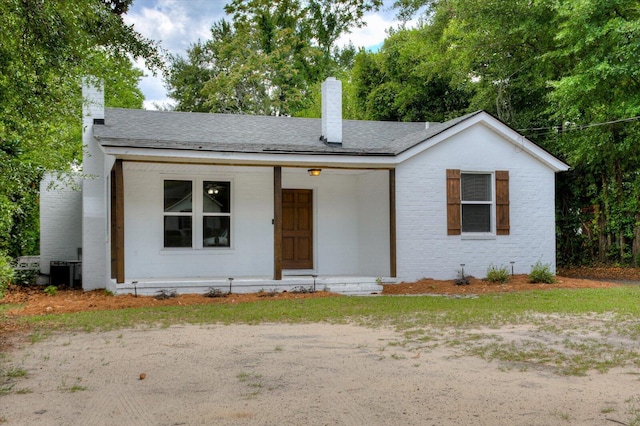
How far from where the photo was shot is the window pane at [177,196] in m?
12.8

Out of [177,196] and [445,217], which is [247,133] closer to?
[177,196]

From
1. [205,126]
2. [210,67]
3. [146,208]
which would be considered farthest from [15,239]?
[210,67]

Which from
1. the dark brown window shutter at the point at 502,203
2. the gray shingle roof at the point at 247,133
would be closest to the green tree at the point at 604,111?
the dark brown window shutter at the point at 502,203

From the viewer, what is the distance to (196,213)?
509 inches

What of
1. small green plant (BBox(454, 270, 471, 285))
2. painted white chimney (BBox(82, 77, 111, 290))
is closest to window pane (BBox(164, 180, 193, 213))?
painted white chimney (BBox(82, 77, 111, 290))

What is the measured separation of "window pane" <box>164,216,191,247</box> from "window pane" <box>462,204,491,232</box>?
248 inches

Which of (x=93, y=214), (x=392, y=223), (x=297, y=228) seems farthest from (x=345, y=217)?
(x=93, y=214)

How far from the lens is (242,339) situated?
6.79 metres

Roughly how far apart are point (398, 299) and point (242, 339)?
14.8 ft

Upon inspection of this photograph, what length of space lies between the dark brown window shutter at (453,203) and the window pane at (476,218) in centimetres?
36

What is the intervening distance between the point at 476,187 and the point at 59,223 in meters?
10.3

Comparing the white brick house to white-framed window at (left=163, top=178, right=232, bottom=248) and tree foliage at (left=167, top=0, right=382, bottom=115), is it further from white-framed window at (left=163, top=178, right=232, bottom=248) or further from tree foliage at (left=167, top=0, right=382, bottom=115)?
tree foliage at (left=167, top=0, right=382, bottom=115)

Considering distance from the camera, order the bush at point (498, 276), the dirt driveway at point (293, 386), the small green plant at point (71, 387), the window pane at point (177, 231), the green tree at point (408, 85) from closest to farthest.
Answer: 1. the dirt driveway at point (293, 386)
2. the small green plant at point (71, 387)
3. the bush at point (498, 276)
4. the window pane at point (177, 231)
5. the green tree at point (408, 85)

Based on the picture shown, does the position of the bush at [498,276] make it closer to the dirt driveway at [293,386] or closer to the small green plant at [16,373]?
the dirt driveway at [293,386]
